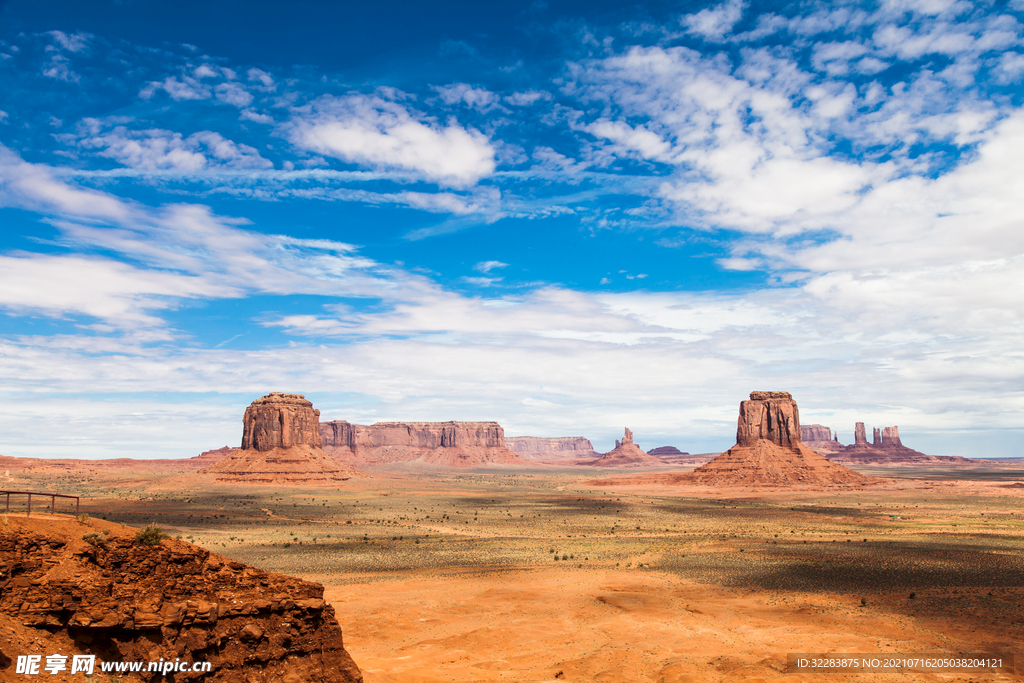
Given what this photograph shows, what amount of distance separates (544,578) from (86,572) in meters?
23.9

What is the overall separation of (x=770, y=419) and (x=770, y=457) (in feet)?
29.8

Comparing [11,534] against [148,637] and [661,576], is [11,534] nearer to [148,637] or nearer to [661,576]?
[148,637]

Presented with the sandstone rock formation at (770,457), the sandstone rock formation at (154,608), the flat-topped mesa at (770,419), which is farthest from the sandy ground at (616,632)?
the flat-topped mesa at (770,419)

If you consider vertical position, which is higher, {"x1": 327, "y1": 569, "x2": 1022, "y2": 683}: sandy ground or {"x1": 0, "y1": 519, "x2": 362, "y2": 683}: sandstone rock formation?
{"x1": 0, "y1": 519, "x2": 362, "y2": 683}: sandstone rock formation

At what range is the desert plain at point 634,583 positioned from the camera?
1897cm

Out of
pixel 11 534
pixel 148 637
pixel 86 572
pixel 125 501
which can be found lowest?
pixel 125 501

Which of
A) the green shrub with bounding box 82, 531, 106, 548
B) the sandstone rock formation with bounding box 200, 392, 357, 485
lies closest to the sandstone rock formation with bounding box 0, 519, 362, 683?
the green shrub with bounding box 82, 531, 106, 548

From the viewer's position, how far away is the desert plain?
62.2ft

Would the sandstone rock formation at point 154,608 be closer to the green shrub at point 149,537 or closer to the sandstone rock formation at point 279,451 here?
the green shrub at point 149,537

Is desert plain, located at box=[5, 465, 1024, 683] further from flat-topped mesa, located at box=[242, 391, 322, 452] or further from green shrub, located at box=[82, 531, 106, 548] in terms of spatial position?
flat-topped mesa, located at box=[242, 391, 322, 452]

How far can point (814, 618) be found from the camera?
23609 mm

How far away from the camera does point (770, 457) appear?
377 ft

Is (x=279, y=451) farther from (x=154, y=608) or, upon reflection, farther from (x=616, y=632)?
(x=154, y=608)

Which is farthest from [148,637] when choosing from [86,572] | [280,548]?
[280,548]
